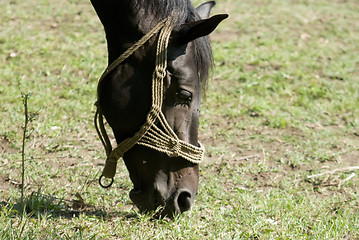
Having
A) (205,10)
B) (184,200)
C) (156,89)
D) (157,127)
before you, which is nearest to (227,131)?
(205,10)

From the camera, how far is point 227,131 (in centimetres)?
485

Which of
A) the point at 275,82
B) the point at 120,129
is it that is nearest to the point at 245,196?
the point at 120,129

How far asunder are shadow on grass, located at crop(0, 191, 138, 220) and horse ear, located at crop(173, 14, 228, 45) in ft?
4.11

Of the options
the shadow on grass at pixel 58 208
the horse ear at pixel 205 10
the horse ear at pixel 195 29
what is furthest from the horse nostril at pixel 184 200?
the horse ear at pixel 205 10

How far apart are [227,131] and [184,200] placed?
7.27 ft

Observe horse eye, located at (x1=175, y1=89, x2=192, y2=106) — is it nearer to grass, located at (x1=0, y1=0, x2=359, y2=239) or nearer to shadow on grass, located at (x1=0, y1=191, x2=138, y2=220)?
grass, located at (x1=0, y1=0, x2=359, y2=239)

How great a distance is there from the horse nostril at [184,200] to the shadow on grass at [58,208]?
0.44 metres

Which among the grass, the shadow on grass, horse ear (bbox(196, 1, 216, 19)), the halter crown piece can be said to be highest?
horse ear (bbox(196, 1, 216, 19))

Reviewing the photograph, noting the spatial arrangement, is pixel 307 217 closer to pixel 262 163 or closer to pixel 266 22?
pixel 262 163

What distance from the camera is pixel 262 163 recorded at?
419 cm

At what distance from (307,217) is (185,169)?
1.06 metres

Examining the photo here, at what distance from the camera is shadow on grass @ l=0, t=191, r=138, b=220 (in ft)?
9.59

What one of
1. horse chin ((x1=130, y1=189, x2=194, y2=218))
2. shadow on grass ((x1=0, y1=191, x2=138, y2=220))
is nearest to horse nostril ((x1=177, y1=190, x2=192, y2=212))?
horse chin ((x1=130, y1=189, x2=194, y2=218))

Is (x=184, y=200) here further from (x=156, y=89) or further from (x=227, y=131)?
(x=227, y=131)
